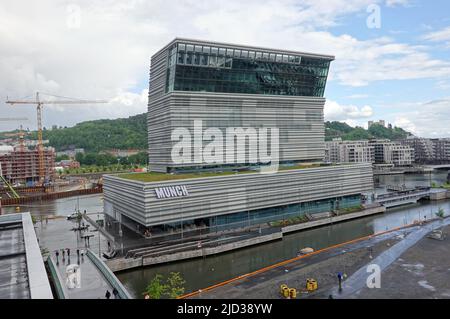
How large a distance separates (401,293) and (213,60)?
158 feet

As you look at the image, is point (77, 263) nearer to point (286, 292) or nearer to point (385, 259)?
point (286, 292)

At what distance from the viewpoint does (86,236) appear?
55.6 metres

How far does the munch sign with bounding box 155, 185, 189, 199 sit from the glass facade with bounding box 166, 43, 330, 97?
1916cm

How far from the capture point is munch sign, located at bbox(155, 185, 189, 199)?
52.5 m

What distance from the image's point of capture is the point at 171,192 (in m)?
53.5

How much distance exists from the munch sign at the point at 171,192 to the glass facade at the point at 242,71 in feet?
62.9

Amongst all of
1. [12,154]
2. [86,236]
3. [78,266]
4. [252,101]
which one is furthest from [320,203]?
[12,154]

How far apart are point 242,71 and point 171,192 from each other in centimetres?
2948

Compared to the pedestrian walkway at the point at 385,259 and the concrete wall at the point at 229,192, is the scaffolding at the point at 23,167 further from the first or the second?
the pedestrian walkway at the point at 385,259

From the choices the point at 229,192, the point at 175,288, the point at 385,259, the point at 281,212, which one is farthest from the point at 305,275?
the point at 281,212

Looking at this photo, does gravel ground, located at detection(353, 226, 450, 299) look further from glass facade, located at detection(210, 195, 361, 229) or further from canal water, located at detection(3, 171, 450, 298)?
glass facade, located at detection(210, 195, 361, 229)

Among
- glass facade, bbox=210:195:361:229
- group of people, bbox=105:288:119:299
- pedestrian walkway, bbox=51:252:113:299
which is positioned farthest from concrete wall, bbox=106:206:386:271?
A: group of people, bbox=105:288:119:299

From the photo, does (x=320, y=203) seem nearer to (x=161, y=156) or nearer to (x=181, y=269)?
(x=161, y=156)
